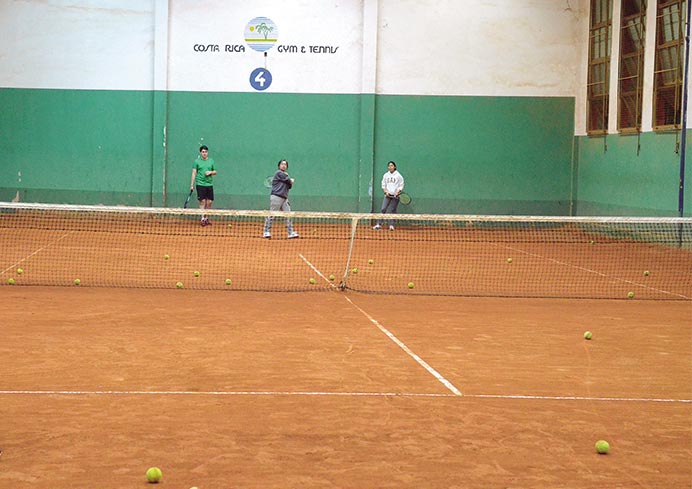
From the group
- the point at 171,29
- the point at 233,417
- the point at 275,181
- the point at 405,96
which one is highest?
the point at 171,29

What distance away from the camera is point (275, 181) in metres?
18.6

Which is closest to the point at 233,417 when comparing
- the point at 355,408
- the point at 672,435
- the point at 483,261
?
the point at 355,408

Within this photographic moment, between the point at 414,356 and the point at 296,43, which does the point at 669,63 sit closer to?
the point at 296,43

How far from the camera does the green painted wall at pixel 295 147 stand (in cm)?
2341

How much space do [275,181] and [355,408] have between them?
1299 centimetres

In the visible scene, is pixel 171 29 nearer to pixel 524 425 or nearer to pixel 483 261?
pixel 483 261

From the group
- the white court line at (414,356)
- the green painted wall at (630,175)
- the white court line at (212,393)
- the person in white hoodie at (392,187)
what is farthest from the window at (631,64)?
the white court line at (212,393)

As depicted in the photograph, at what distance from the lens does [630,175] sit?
20500 millimetres

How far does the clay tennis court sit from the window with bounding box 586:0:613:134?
947cm

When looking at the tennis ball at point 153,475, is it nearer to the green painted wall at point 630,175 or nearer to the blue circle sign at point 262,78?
the green painted wall at point 630,175

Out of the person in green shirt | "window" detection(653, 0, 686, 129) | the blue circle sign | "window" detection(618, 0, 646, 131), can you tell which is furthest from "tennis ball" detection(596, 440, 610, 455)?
the blue circle sign

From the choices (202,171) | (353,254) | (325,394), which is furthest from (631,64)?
(325,394)

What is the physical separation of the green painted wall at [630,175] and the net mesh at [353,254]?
0.47 metres

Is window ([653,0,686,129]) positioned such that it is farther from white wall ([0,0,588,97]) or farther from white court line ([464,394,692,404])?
white court line ([464,394,692,404])
